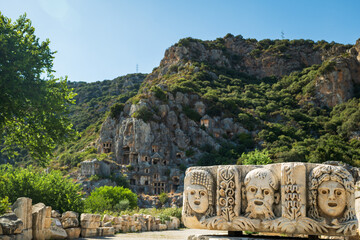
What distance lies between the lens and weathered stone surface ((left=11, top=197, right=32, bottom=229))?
33.8ft

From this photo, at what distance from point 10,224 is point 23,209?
111cm

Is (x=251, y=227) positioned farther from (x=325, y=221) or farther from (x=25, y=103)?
(x=25, y=103)

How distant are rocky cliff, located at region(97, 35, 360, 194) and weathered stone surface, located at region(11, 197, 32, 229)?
184ft

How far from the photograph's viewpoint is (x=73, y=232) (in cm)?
1359

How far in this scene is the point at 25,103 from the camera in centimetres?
1553

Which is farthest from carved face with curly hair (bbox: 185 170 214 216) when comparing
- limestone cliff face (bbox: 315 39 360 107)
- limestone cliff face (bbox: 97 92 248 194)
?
limestone cliff face (bbox: 315 39 360 107)

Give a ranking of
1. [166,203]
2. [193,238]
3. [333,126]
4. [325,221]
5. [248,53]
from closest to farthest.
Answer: [325,221]
[193,238]
[166,203]
[333,126]
[248,53]

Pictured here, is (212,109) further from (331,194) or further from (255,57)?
(331,194)

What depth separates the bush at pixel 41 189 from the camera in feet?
47.5

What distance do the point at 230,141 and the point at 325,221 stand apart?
7412 cm

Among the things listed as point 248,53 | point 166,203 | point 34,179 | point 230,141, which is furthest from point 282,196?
point 248,53

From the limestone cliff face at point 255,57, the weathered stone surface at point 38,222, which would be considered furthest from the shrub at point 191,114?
the weathered stone surface at point 38,222

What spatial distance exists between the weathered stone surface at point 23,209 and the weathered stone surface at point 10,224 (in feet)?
1.69

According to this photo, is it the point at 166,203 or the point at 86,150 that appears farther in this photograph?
the point at 86,150
